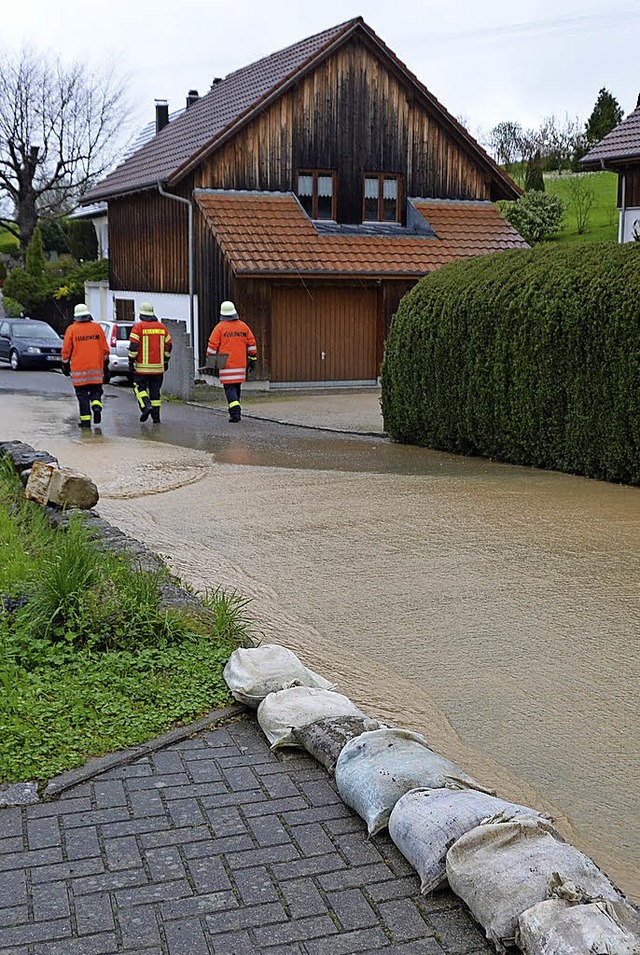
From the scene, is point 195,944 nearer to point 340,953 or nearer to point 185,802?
point 340,953

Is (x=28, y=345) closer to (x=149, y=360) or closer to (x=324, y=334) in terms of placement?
(x=324, y=334)

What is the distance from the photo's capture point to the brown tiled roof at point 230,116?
27188mm

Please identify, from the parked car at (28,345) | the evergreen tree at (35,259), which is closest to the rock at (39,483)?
the parked car at (28,345)

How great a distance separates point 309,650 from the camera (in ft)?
22.5

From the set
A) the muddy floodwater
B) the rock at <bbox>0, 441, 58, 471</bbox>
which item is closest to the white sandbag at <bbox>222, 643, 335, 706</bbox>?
the muddy floodwater

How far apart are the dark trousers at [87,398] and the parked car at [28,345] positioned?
47.2 ft

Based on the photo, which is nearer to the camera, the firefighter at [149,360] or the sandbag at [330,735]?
the sandbag at [330,735]

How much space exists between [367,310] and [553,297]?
48.7 feet

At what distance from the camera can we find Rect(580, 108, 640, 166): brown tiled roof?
25625 mm

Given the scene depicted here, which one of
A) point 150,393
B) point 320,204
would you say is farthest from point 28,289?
point 150,393

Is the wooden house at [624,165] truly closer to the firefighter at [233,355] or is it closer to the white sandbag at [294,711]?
the firefighter at [233,355]

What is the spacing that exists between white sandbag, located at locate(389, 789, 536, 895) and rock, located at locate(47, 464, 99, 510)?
239 inches

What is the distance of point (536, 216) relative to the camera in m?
43.7

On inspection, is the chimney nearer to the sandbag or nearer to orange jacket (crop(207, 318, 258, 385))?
orange jacket (crop(207, 318, 258, 385))
